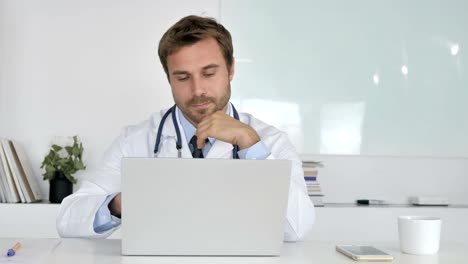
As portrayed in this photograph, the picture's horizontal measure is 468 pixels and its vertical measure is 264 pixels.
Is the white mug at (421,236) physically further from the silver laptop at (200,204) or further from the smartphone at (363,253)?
the silver laptop at (200,204)

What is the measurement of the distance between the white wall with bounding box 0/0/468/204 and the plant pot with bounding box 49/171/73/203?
0.19 m

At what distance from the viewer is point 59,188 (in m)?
3.43

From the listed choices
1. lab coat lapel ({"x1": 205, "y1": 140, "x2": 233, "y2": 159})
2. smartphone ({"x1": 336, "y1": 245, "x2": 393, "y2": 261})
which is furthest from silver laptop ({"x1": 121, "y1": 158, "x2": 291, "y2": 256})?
lab coat lapel ({"x1": 205, "y1": 140, "x2": 233, "y2": 159})

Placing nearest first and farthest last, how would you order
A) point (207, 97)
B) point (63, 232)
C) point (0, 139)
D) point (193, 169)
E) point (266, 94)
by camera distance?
1. point (193, 169)
2. point (63, 232)
3. point (207, 97)
4. point (0, 139)
5. point (266, 94)

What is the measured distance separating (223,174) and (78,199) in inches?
30.1

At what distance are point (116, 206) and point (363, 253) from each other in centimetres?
76

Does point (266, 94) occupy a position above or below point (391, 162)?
above

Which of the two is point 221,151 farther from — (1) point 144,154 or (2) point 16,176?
(2) point 16,176

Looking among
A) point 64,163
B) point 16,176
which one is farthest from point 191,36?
point 16,176

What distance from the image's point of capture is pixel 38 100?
3605mm

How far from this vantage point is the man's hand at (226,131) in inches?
76.4

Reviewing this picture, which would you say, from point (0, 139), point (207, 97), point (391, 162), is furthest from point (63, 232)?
point (391, 162)

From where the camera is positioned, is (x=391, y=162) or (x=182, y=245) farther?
(x=391, y=162)

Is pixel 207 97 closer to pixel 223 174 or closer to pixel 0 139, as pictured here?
pixel 223 174
